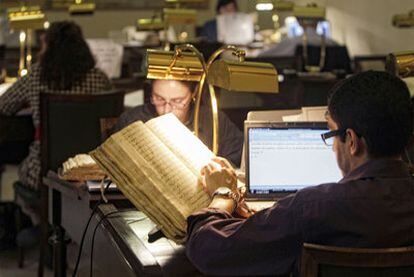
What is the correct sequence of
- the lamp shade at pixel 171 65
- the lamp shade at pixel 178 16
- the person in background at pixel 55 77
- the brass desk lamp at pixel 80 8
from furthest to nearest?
the brass desk lamp at pixel 80 8, the lamp shade at pixel 178 16, the person in background at pixel 55 77, the lamp shade at pixel 171 65

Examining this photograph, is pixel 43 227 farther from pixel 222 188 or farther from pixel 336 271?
pixel 336 271

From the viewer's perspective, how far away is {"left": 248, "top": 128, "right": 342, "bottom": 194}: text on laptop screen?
8.46 feet

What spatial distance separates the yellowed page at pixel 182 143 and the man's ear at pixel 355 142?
556mm

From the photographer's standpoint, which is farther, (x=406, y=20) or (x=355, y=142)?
(x=406, y=20)

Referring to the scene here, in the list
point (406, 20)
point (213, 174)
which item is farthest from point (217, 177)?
point (406, 20)

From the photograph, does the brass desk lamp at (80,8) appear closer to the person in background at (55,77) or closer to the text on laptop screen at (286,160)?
the person in background at (55,77)

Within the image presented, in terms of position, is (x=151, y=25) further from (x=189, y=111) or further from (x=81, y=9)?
(x=189, y=111)

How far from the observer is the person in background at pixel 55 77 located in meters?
4.53

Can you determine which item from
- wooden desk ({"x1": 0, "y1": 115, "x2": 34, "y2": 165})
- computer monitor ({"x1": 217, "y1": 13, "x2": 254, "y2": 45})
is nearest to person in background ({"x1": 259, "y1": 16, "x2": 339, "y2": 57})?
computer monitor ({"x1": 217, "y1": 13, "x2": 254, "y2": 45})

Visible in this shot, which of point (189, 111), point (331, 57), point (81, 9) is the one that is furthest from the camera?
point (331, 57)

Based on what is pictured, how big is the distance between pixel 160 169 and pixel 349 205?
67 cm

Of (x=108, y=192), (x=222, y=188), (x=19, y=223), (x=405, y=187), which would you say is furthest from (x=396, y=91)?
(x=19, y=223)

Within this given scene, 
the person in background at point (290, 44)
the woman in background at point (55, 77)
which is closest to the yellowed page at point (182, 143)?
the woman in background at point (55, 77)

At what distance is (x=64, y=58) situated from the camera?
15.0 feet
